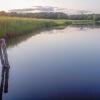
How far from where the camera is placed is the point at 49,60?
322 centimetres

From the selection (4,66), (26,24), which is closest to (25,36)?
(26,24)

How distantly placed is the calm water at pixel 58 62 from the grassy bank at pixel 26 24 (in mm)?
73

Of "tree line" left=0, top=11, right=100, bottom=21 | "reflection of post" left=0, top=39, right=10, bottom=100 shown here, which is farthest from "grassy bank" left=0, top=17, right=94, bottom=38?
"reflection of post" left=0, top=39, right=10, bottom=100

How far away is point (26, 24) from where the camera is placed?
3252mm

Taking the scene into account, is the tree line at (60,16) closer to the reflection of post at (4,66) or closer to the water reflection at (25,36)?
the water reflection at (25,36)

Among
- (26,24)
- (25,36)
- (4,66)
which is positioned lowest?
(4,66)

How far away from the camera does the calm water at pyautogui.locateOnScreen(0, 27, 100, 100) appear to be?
2.85 metres

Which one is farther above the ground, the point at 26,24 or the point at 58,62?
the point at 26,24

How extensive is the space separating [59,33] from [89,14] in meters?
0.36

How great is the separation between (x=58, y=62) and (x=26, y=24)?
1.62 ft

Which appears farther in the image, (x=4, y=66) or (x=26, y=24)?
(x=26, y=24)

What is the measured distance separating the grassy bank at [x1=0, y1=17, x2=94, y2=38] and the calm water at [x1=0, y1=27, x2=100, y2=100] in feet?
0.24

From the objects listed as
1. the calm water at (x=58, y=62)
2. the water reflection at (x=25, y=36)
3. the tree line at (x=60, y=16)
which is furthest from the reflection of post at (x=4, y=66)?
the tree line at (x=60, y=16)

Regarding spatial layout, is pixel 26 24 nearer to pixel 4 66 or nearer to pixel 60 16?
pixel 60 16
